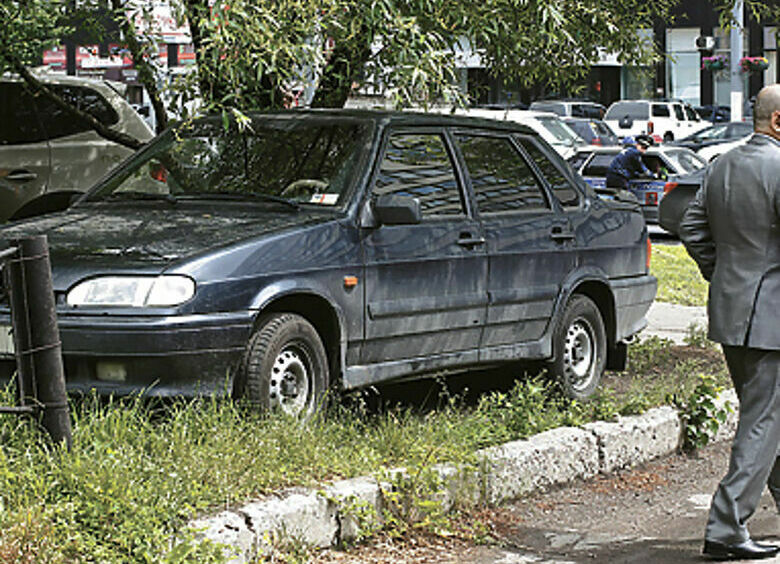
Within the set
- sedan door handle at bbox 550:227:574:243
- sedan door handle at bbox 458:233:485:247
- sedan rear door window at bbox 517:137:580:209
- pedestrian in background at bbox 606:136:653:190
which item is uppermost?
sedan rear door window at bbox 517:137:580:209

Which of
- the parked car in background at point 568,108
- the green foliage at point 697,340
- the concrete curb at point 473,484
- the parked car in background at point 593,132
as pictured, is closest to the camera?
the concrete curb at point 473,484

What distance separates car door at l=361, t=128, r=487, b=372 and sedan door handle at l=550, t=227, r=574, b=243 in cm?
72

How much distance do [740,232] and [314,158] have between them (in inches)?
99.6

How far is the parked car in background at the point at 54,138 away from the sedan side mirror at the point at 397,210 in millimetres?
5379

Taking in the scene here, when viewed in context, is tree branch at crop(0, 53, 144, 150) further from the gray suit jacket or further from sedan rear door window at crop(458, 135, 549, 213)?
the gray suit jacket

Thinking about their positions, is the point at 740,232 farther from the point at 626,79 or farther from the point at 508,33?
the point at 626,79

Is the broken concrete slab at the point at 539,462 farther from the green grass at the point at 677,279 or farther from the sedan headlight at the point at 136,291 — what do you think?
the green grass at the point at 677,279

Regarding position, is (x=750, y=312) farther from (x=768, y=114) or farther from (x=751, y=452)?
(x=768, y=114)

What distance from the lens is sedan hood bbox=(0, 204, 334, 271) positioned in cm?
607

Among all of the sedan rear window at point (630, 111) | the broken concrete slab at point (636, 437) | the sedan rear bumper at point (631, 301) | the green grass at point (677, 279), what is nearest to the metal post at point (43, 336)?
the broken concrete slab at point (636, 437)

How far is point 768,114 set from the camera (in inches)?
212

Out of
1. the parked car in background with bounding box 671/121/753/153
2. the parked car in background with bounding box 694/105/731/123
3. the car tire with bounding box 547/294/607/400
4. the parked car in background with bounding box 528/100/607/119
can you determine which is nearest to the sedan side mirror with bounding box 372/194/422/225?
the car tire with bounding box 547/294/607/400

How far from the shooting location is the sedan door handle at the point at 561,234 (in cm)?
803

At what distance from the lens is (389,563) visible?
5.32 meters
